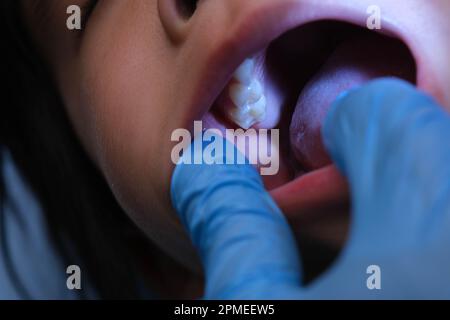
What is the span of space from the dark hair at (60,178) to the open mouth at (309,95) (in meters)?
0.42

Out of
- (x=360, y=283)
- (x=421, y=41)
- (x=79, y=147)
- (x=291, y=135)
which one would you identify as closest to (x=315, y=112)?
(x=291, y=135)

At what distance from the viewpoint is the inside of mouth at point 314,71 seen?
2.47ft

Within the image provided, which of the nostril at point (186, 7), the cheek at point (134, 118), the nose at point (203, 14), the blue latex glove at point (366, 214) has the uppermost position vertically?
the nostril at point (186, 7)

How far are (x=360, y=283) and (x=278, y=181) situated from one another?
275 mm

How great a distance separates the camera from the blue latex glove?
0.49 m

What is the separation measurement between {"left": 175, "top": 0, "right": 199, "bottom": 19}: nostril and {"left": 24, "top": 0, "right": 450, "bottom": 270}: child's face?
1 centimetres

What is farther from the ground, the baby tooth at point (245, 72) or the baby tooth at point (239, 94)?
the baby tooth at point (245, 72)

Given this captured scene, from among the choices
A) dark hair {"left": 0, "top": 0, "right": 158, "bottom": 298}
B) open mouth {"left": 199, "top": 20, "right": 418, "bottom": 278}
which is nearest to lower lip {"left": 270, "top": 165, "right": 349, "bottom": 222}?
open mouth {"left": 199, "top": 20, "right": 418, "bottom": 278}

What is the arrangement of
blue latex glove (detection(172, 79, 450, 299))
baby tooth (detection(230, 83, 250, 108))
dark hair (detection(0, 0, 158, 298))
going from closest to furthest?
blue latex glove (detection(172, 79, 450, 299)) < baby tooth (detection(230, 83, 250, 108)) < dark hair (detection(0, 0, 158, 298))

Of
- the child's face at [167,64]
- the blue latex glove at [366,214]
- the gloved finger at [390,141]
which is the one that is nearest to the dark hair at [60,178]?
the child's face at [167,64]

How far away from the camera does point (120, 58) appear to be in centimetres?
80

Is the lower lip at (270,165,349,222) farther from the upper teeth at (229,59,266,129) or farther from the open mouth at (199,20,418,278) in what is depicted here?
the upper teeth at (229,59,266,129)

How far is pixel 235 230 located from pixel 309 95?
0.82 feet

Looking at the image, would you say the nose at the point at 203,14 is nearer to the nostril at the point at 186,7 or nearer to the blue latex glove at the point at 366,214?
the nostril at the point at 186,7
